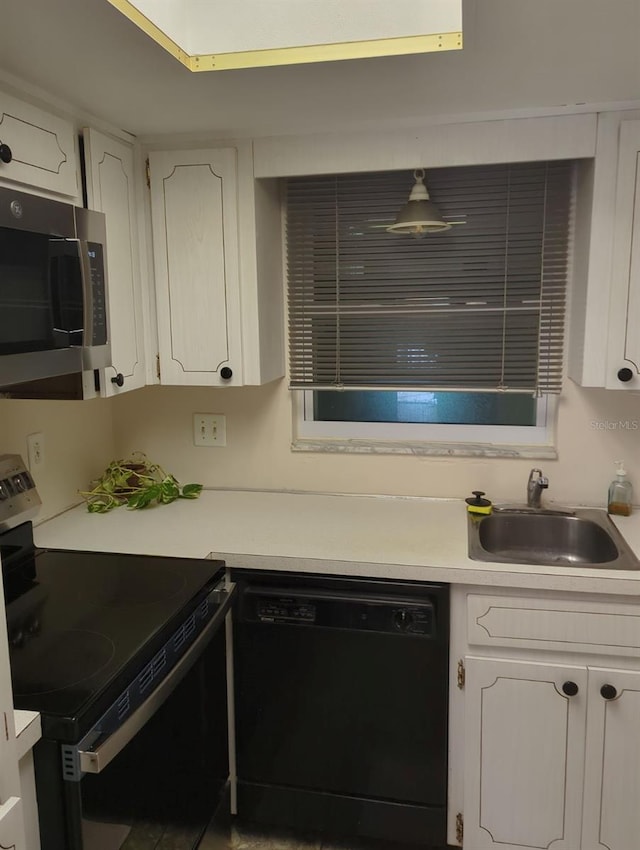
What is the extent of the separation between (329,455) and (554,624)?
0.96m

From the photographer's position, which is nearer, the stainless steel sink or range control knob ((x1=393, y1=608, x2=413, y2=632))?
range control knob ((x1=393, y1=608, x2=413, y2=632))

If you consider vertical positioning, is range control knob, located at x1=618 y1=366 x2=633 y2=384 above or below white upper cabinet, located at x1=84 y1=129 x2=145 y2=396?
below

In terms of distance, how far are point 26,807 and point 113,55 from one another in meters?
1.44

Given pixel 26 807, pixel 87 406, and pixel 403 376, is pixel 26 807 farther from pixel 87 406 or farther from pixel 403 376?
pixel 403 376

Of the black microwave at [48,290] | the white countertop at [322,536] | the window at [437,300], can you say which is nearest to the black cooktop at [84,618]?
the white countertop at [322,536]

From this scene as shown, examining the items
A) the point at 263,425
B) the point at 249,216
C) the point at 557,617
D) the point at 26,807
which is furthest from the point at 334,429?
the point at 26,807

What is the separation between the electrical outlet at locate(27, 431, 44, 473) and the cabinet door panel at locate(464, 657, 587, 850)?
1.37m

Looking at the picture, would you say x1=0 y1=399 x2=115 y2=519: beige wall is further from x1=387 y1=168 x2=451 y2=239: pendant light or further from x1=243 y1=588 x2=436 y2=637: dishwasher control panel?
x1=387 y1=168 x2=451 y2=239: pendant light

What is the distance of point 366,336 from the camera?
2314 millimetres

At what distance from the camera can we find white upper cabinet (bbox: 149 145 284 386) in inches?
78.8

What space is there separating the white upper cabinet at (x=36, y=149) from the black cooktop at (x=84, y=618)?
88cm

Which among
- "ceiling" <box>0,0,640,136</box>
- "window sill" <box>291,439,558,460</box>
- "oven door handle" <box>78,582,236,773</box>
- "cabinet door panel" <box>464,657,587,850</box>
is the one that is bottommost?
"cabinet door panel" <box>464,657,587,850</box>

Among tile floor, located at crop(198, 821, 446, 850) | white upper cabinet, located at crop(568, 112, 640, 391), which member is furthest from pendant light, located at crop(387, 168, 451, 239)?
tile floor, located at crop(198, 821, 446, 850)

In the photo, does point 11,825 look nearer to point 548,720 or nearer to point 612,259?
point 548,720
